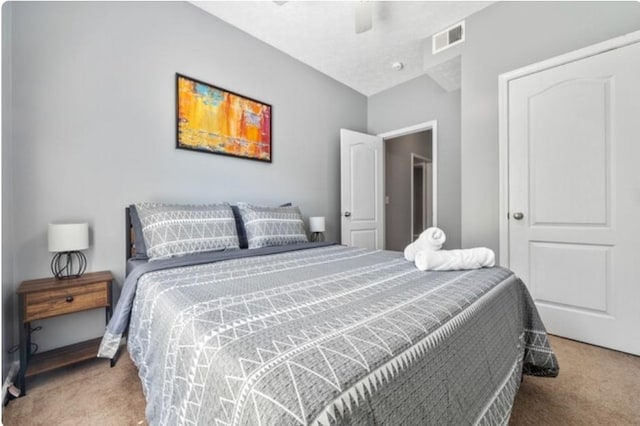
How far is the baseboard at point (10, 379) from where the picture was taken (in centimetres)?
138

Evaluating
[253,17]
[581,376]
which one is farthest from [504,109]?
[253,17]

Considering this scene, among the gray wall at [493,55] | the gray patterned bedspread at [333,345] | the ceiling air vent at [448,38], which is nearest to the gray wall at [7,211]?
the gray patterned bedspread at [333,345]

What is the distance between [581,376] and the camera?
162 cm

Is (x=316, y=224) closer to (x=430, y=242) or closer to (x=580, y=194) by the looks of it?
(x=430, y=242)

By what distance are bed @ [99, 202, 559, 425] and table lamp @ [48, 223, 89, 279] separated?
58 cm

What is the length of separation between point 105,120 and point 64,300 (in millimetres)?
1260

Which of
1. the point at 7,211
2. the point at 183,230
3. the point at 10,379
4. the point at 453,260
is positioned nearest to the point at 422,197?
the point at 453,260

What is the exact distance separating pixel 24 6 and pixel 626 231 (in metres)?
4.27

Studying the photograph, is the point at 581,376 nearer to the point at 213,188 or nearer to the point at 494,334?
the point at 494,334

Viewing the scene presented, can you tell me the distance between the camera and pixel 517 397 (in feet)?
4.69

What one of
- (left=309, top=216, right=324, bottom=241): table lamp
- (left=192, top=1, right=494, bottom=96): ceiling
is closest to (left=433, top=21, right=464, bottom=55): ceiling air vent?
(left=192, top=1, right=494, bottom=96): ceiling

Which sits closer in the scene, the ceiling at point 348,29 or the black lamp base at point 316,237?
the ceiling at point 348,29

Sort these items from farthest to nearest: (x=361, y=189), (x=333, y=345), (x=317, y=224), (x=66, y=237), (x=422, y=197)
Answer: (x=422, y=197)
(x=361, y=189)
(x=317, y=224)
(x=66, y=237)
(x=333, y=345)

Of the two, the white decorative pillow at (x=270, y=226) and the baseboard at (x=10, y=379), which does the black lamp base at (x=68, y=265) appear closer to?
the baseboard at (x=10, y=379)
